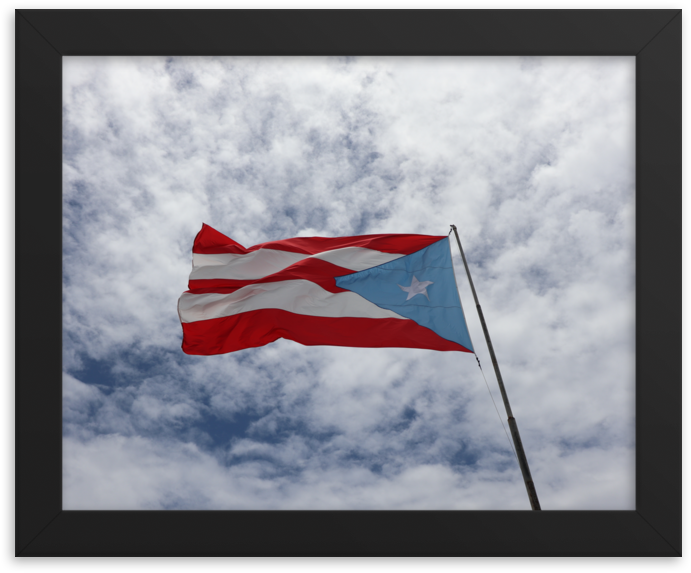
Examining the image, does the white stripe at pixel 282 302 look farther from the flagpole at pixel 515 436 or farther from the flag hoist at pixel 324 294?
the flagpole at pixel 515 436

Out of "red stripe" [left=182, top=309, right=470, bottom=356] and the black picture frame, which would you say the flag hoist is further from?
the black picture frame

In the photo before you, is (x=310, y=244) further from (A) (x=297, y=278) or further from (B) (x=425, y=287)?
(B) (x=425, y=287)

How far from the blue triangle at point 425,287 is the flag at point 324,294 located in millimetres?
16

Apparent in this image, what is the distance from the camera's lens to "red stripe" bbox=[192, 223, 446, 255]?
966cm

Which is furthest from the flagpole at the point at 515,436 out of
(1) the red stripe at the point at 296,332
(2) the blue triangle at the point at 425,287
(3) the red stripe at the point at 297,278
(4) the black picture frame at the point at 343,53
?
(3) the red stripe at the point at 297,278

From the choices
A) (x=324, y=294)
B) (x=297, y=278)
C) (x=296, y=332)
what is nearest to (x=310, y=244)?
(x=297, y=278)

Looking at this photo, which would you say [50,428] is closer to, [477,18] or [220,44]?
[220,44]

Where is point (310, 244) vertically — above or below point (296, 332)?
above

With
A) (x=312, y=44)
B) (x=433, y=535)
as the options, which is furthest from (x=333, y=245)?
(x=433, y=535)

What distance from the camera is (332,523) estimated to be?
5.61 metres

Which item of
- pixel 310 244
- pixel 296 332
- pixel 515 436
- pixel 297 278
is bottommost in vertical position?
pixel 515 436

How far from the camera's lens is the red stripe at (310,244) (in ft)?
31.7

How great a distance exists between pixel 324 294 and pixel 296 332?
0.86m

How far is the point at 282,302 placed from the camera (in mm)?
9211
